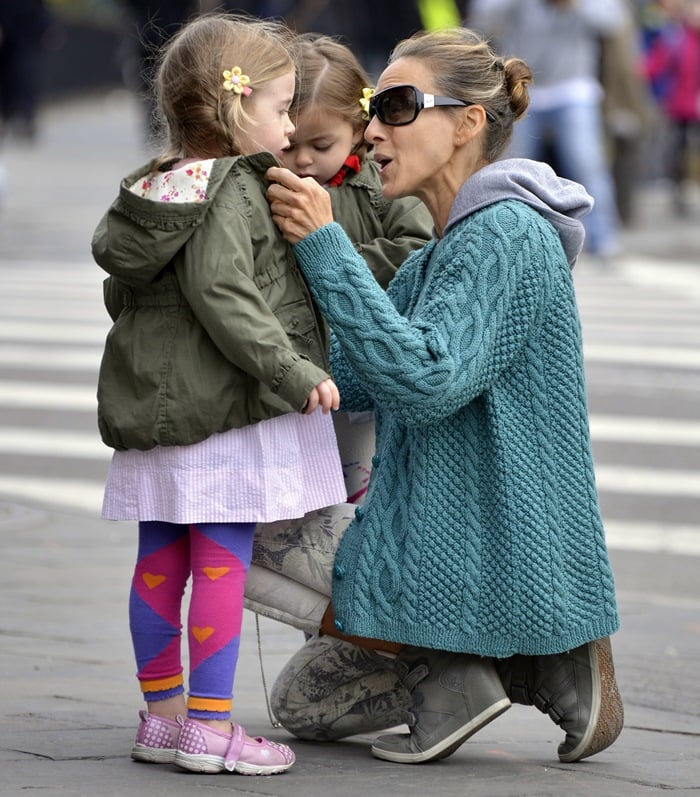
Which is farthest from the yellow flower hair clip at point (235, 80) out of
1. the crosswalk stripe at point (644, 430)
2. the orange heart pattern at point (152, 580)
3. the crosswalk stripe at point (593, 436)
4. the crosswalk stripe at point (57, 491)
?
the crosswalk stripe at point (644, 430)

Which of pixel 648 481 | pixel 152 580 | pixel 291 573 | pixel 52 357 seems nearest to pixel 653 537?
pixel 648 481

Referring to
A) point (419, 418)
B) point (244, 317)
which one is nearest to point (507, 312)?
point (419, 418)

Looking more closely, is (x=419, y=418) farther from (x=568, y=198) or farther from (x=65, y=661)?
(x=65, y=661)

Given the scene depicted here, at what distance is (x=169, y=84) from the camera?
143 inches

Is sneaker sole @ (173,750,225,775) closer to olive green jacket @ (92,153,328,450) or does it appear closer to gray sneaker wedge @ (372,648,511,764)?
gray sneaker wedge @ (372,648,511,764)

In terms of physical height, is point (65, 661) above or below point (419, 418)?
below

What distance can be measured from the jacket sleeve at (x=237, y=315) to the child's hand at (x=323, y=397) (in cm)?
2

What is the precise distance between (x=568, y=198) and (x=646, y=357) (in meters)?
6.69

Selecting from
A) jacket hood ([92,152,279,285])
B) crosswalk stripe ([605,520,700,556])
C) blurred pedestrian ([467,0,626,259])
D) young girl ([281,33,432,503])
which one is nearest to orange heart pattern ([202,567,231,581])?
jacket hood ([92,152,279,285])

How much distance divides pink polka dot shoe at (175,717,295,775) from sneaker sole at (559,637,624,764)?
63 centimetres

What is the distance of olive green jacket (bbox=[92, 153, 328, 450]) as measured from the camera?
3447 millimetres

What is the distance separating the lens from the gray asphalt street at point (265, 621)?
356 cm

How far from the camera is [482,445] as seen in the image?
12.1 feet

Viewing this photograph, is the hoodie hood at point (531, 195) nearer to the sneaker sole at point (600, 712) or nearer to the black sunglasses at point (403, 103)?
the black sunglasses at point (403, 103)
